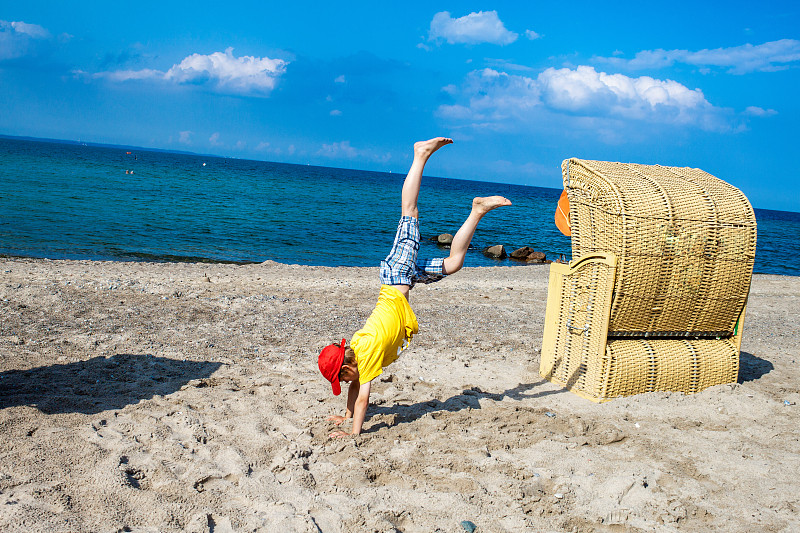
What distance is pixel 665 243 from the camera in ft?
18.5

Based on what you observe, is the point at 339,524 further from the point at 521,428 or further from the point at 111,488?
the point at 521,428

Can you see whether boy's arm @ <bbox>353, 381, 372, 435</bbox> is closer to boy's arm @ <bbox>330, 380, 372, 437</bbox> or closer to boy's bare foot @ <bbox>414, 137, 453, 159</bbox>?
boy's arm @ <bbox>330, 380, 372, 437</bbox>

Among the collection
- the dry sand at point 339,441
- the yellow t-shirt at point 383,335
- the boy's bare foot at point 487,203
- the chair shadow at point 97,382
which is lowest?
the chair shadow at point 97,382

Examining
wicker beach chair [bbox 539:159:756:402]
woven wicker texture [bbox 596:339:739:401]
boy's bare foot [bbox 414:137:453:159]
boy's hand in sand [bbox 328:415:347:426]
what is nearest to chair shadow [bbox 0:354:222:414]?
boy's hand in sand [bbox 328:415:347:426]

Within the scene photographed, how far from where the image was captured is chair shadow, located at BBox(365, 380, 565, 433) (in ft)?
17.5

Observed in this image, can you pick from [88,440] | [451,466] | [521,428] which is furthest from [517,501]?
[88,440]

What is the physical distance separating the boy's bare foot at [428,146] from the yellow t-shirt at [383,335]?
1.36 m

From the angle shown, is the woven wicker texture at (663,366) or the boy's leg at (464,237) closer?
the boy's leg at (464,237)

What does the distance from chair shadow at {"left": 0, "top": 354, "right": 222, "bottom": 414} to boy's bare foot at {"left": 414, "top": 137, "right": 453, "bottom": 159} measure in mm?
3516

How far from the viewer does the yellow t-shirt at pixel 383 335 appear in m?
4.75

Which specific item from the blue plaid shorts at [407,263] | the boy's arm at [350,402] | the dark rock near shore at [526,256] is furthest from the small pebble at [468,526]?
the dark rock near shore at [526,256]

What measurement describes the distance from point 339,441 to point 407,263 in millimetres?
1682

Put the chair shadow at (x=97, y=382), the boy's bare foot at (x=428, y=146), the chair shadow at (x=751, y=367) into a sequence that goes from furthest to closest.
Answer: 1. the chair shadow at (x=751, y=367)
2. the boy's bare foot at (x=428, y=146)
3. the chair shadow at (x=97, y=382)

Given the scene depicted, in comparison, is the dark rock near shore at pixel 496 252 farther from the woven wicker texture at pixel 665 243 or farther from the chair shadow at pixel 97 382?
the chair shadow at pixel 97 382
